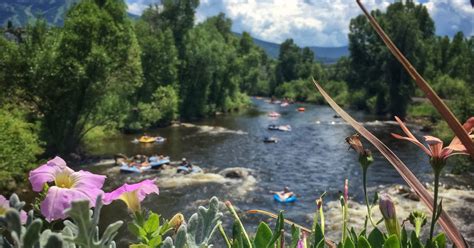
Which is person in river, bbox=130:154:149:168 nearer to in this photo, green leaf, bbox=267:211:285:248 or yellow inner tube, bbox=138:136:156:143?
yellow inner tube, bbox=138:136:156:143

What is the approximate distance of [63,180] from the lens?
94 cm

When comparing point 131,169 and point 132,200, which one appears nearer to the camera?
point 132,200

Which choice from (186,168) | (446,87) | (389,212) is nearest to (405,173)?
(389,212)

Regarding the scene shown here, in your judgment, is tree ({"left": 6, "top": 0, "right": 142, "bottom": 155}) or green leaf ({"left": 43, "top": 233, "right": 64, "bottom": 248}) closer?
green leaf ({"left": 43, "top": 233, "right": 64, "bottom": 248})

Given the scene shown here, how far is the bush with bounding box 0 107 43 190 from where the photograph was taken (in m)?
13.8

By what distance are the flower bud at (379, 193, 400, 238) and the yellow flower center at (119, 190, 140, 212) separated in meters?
0.58

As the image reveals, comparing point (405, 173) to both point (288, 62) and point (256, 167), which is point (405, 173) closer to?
point (256, 167)

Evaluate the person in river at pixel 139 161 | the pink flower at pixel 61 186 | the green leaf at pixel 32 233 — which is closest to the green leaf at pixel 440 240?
the pink flower at pixel 61 186

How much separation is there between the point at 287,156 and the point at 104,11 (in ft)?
37.3

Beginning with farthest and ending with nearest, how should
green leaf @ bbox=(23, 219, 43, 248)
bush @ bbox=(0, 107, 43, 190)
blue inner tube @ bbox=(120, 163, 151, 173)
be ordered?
blue inner tube @ bbox=(120, 163, 151, 173)
bush @ bbox=(0, 107, 43, 190)
green leaf @ bbox=(23, 219, 43, 248)

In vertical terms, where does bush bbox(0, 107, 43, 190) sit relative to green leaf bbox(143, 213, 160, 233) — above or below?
below

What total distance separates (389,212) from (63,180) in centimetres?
77

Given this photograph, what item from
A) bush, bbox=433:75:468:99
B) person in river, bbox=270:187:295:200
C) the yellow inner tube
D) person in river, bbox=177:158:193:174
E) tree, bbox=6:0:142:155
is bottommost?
the yellow inner tube

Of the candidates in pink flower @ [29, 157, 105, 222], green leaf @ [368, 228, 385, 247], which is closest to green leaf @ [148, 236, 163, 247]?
pink flower @ [29, 157, 105, 222]
